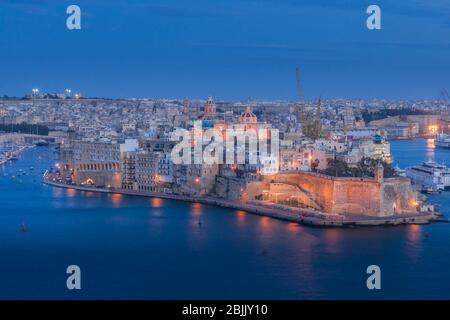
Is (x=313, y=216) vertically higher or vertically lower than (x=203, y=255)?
higher

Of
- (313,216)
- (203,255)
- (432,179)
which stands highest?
(432,179)

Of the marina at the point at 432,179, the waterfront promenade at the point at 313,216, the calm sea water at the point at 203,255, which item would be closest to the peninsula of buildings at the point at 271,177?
the waterfront promenade at the point at 313,216

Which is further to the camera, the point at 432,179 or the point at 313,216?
the point at 432,179

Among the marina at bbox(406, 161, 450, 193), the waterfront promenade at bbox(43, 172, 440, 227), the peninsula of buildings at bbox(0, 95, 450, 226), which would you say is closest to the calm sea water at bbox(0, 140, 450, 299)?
the waterfront promenade at bbox(43, 172, 440, 227)

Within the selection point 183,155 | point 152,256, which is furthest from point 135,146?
point 152,256

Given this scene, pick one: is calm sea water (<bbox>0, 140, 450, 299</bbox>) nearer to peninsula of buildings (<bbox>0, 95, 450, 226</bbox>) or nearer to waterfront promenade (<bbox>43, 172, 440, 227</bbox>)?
waterfront promenade (<bbox>43, 172, 440, 227</bbox>)

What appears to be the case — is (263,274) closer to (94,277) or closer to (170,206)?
(94,277)

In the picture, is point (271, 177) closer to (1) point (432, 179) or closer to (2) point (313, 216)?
(2) point (313, 216)

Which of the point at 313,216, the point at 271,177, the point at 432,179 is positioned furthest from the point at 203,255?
the point at 432,179

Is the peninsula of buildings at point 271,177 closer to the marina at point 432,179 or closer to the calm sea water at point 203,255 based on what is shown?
the calm sea water at point 203,255
